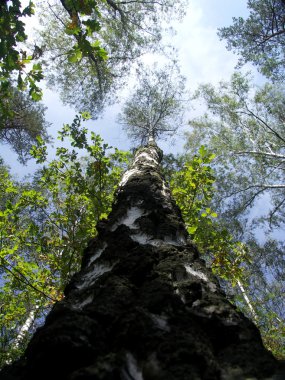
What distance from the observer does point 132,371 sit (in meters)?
0.92

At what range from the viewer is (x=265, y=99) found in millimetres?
17328

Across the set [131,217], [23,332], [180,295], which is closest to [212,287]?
[180,295]

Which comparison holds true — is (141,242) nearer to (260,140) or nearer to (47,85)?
(47,85)

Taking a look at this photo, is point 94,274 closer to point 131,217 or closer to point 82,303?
point 82,303

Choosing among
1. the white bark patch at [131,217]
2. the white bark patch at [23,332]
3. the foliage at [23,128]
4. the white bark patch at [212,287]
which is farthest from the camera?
the foliage at [23,128]

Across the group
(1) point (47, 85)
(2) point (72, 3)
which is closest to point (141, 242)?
(2) point (72, 3)

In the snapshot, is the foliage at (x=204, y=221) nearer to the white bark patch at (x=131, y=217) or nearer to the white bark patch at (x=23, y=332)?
the white bark patch at (x=131, y=217)

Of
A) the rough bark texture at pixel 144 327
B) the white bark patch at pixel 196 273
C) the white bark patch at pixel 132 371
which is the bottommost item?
the white bark patch at pixel 132 371

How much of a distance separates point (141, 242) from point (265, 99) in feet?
57.8

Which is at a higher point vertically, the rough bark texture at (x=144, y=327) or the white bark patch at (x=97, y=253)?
the white bark patch at (x=97, y=253)

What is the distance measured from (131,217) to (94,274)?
66cm

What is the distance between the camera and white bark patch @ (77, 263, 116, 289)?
1.63m

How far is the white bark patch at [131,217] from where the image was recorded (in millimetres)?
2186

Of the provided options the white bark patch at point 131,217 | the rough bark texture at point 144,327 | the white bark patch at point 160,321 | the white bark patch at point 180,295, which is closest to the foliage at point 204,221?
the white bark patch at point 131,217
